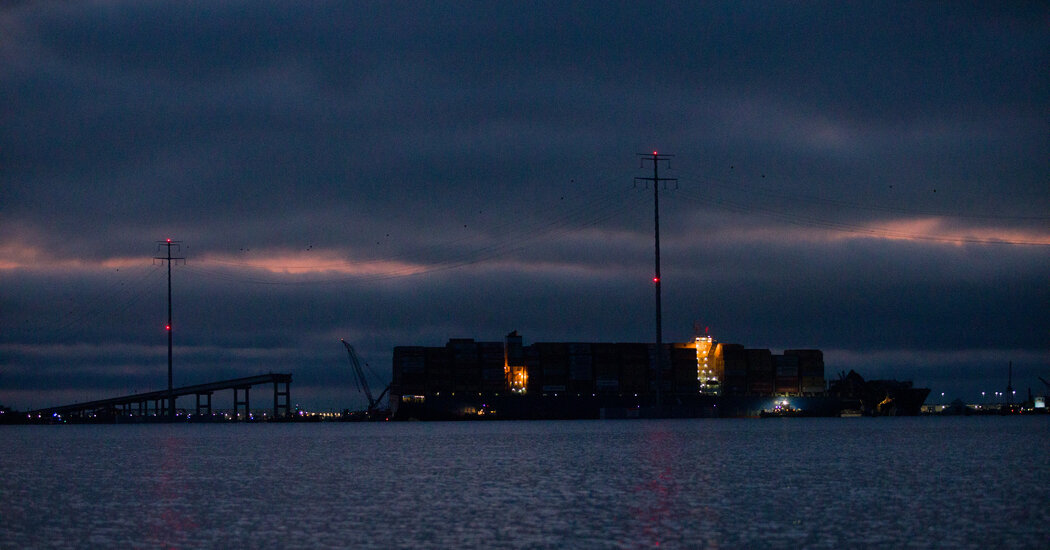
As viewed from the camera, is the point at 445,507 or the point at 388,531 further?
the point at 445,507

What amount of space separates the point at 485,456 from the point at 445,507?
34796 mm

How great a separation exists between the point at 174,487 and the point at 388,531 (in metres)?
22.5

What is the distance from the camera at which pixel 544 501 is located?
42625 mm

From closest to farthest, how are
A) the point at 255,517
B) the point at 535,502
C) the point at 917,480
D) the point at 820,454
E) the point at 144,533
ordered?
the point at 144,533, the point at 255,517, the point at 535,502, the point at 917,480, the point at 820,454

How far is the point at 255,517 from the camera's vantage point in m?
38.7

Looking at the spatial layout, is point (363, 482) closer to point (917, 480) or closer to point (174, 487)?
point (174, 487)

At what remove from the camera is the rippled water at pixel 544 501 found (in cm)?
3266

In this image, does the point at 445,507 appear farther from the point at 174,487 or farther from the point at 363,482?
the point at 174,487

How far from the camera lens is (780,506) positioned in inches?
1577

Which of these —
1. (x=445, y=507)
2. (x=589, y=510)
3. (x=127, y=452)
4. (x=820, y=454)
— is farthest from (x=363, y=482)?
(x=127, y=452)

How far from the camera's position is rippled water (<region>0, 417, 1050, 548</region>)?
1286 inches

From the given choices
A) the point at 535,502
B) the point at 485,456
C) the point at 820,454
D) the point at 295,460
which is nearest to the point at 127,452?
the point at 295,460

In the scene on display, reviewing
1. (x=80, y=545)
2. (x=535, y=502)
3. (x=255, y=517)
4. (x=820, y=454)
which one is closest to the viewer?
(x=80, y=545)

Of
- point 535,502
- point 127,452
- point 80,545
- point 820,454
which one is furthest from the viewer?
point 127,452
